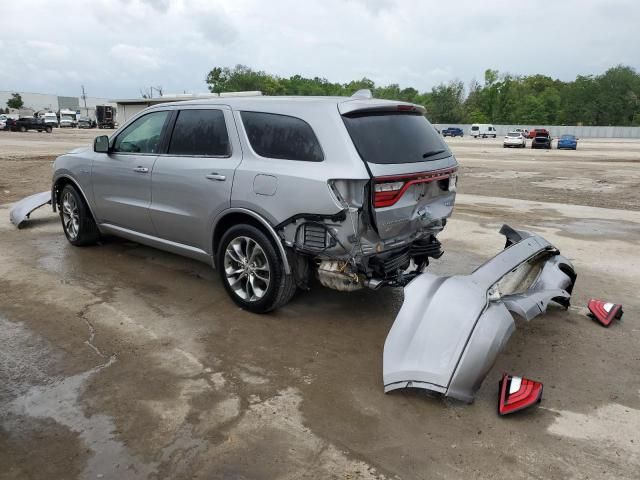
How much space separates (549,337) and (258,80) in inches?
3924

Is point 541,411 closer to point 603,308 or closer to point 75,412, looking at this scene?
point 603,308

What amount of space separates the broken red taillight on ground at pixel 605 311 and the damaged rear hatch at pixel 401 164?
5.06 feet

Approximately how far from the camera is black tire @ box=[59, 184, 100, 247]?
20.4 feet

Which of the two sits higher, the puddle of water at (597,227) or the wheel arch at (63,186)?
the wheel arch at (63,186)

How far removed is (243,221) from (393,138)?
4.71 feet

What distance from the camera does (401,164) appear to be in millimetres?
3900

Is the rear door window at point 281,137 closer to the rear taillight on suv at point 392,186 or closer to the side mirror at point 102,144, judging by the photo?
the rear taillight on suv at point 392,186

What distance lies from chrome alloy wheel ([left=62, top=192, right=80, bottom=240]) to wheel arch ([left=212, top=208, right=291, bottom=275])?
103 inches

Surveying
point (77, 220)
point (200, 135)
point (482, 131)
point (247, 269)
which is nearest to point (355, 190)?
point (247, 269)

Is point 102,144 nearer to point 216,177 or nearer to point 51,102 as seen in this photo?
point 216,177

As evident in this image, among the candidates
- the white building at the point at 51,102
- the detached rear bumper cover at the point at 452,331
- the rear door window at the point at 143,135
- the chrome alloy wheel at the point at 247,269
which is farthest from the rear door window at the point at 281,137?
the white building at the point at 51,102

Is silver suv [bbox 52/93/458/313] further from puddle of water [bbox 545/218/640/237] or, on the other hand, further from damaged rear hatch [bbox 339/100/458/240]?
puddle of water [bbox 545/218/640/237]

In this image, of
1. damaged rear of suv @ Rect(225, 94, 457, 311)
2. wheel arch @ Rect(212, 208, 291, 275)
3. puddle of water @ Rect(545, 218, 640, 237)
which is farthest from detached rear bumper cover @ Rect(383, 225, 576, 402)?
puddle of water @ Rect(545, 218, 640, 237)

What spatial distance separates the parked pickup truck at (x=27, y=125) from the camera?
44.1 m
